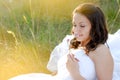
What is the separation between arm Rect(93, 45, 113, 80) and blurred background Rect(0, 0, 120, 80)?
1.14 m

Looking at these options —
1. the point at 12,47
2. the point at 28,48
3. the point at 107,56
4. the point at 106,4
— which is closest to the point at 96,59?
the point at 107,56

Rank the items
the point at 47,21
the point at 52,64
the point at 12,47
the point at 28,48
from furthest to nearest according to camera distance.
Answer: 1. the point at 47,21
2. the point at 12,47
3. the point at 28,48
4. the point at 52,64

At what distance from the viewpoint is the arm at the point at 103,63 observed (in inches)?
99.3

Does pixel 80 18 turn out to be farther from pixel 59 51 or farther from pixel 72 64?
pixel 59 51

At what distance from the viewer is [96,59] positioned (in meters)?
2.56

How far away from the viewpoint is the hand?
2631 millimetres

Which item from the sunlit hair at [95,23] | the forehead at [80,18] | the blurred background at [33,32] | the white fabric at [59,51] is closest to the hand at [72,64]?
the sunlit hair at [95,23]

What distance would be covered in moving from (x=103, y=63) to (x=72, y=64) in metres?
0.23

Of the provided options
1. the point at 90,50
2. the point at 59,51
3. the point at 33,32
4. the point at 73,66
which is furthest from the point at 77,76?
the point at 33,32

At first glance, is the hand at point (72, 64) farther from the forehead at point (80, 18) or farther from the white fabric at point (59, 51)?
the white fabric at point (59, 51)

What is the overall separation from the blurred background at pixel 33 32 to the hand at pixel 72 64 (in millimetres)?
1035

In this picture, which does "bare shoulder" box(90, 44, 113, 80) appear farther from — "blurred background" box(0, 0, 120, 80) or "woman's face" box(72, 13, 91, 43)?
"blurred background" box(0, 0, 120, 80)

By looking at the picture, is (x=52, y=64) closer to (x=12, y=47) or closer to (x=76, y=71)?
(x=76, y=71)

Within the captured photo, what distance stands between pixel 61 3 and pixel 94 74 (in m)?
3.14
